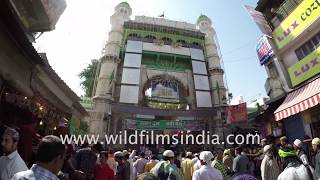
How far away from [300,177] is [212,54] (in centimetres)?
3073

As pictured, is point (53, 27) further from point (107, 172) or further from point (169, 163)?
point (169, 163)

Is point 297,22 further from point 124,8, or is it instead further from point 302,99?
point 124,8

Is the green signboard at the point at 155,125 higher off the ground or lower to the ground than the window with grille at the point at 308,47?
lower

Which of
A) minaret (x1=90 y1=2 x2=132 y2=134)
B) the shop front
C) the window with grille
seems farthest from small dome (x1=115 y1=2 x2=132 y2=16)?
the shop front

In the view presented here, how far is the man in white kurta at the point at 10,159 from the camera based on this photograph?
2824 millimetres

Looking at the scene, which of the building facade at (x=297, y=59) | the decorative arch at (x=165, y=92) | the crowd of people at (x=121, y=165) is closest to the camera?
the crowd of people at (x=121, y=165)

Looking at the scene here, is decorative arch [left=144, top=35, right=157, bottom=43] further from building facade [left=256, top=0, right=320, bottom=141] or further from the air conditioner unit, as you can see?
the air conditioner unit

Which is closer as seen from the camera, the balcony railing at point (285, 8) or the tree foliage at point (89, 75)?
the balcony railing at point (285, 8)

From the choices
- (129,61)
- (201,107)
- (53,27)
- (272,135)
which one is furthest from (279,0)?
(129,61)

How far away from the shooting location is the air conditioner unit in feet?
25.5

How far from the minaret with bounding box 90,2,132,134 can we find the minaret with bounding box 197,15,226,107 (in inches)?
431

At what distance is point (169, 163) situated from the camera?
529 centimetres

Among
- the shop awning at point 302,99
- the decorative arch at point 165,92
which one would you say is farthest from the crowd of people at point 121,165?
the decorative arch at point 165,92

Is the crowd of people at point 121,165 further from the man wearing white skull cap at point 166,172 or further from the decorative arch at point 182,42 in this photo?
the decorative arch at point 182,42
